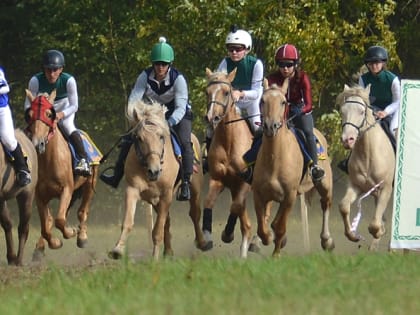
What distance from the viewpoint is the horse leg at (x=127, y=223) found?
1522 centimetres

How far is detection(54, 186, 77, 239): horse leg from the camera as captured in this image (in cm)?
1803

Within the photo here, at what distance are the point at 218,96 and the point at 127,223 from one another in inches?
102

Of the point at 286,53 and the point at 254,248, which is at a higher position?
the point at 286,53

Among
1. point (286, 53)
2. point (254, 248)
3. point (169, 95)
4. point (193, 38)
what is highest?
point (193, 38)

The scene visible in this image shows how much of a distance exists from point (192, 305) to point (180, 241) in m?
14.4

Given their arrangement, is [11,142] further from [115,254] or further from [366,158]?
[366,158]

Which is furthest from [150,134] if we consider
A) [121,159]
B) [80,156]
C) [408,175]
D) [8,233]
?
[408,175]

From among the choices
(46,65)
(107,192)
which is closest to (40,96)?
(46,65)

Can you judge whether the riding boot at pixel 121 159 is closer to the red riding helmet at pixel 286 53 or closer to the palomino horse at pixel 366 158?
the red riding helmet at pixel 286 53

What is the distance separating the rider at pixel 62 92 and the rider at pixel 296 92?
9.55 ft

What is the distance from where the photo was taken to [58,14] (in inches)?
1113

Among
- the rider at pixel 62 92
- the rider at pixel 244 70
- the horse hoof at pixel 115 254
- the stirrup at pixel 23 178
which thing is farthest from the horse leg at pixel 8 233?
the rider at pixel 244 70

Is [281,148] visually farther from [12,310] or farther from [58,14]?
[58,14]

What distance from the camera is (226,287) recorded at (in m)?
11.2
